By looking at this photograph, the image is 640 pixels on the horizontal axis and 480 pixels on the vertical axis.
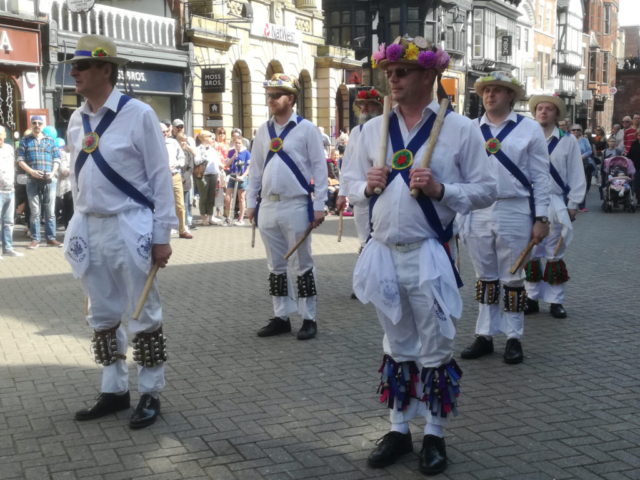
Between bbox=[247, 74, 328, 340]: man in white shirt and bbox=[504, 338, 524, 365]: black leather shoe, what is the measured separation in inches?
67.4

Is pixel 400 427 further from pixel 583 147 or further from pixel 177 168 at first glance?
pixel 583 147

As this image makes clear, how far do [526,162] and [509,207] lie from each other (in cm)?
37

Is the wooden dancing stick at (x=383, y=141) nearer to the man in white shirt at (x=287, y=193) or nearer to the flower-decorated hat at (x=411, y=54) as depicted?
the flower-decorated hat at (x=411, y=54)

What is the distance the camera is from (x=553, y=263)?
838cm

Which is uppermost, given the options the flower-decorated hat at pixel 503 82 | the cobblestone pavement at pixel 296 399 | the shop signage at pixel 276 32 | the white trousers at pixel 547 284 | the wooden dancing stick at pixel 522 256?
the shop signage at pixel 276 32

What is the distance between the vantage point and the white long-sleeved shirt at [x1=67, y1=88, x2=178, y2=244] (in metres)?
4.84

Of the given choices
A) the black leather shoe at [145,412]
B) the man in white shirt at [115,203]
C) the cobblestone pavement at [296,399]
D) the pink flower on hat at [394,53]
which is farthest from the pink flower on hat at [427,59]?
the black leather shoe at [145,412]

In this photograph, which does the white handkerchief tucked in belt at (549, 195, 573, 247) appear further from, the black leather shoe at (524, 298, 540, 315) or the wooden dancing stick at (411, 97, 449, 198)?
the wooden dancing stick at (411, 97, 449, 198)

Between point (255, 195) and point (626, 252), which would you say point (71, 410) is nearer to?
point (255, 195)

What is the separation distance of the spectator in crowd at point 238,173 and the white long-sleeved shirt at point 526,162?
11592 mm

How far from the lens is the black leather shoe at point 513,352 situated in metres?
6.39

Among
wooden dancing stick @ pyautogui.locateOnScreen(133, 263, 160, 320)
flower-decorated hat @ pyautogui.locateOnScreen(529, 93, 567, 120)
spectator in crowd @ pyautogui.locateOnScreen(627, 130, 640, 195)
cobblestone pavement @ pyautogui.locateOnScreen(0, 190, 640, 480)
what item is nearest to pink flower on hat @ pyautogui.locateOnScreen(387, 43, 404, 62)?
wooden dancing stick @ pyautogui.locateOnScreen(133, 263, 160, 320)

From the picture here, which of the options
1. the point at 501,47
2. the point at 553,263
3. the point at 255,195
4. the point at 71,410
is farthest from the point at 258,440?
the point at 501,47

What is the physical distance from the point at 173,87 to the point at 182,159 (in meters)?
10.4
